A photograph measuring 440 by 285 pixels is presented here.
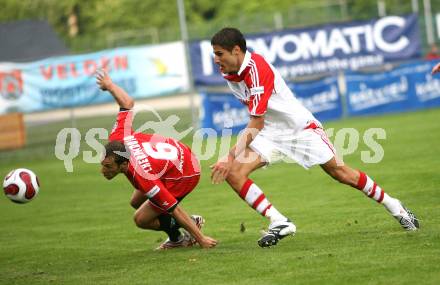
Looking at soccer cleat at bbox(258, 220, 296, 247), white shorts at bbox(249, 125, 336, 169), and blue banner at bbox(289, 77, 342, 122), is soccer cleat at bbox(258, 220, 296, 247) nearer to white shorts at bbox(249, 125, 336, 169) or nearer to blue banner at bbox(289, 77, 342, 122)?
white shorts at bbox(249, 125, 336, 169)

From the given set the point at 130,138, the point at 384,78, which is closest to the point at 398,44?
the point at 384,78

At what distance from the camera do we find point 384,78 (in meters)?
25.0

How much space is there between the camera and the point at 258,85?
27.6 ft

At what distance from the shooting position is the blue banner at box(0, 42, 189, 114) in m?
22.2

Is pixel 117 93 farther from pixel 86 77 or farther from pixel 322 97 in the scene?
pixel 322 97

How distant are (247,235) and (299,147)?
59.4 inches

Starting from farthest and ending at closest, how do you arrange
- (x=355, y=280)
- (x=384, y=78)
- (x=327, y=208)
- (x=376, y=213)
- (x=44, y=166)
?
(x=384, y=78), (x=44, y=166), (x=327, y=208), (x=376, y=213), (x=355, y=280)

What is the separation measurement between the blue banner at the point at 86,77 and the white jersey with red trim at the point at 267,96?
14303 mm

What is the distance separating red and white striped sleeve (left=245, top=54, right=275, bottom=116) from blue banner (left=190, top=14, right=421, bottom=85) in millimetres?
16348

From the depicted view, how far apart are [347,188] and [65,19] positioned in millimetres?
42076

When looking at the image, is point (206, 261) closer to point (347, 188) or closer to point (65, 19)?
Result: point (347, 188)

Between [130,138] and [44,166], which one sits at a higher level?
[130,138]

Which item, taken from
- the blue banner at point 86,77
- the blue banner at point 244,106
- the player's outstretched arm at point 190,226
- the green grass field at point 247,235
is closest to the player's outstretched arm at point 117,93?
the player's outstretched arm at point 190,226

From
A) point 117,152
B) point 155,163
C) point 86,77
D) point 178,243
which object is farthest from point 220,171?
point 86,77
